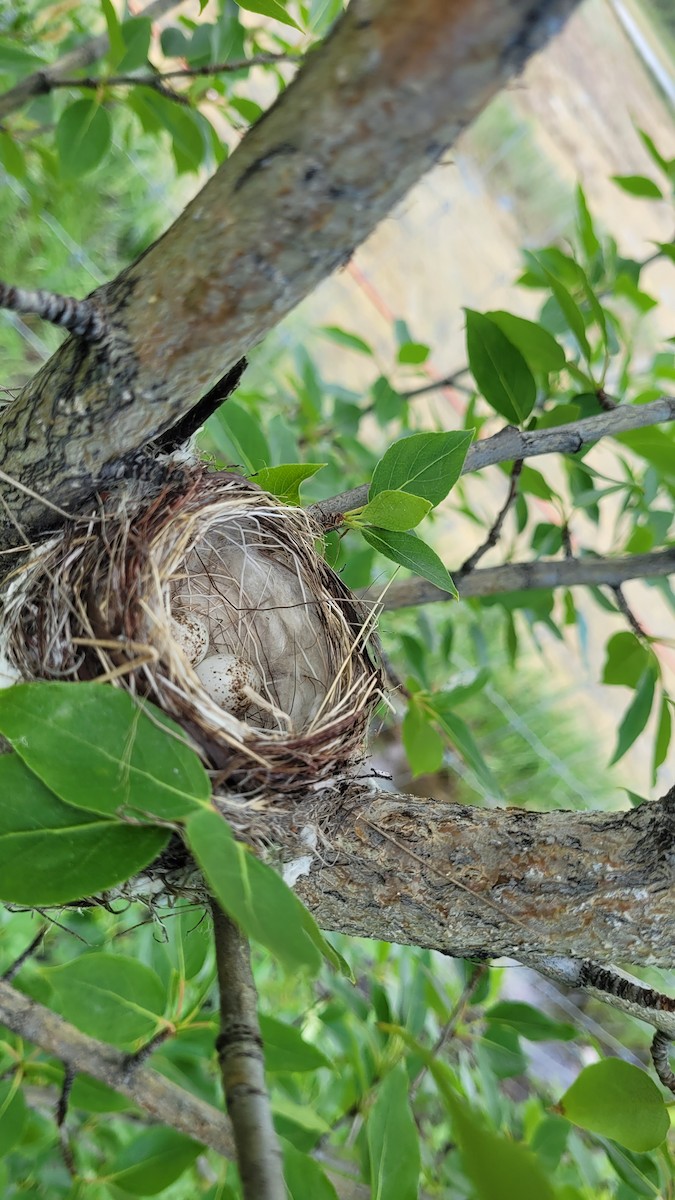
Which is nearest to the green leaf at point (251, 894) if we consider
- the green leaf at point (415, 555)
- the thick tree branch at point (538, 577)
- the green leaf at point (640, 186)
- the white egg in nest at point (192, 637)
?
the green leaf at point (415, 555)

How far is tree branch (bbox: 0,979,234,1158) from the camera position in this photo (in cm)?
63

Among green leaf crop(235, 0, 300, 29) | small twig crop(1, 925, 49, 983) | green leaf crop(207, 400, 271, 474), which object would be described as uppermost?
green leaf crop(235, 0, 300, 29)

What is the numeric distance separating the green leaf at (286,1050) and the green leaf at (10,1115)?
0.22 meters

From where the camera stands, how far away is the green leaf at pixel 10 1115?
0.70m

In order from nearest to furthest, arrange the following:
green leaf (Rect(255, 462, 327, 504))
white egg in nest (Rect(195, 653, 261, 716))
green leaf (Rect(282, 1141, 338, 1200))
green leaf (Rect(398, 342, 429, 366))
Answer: green leaf (Rect(282, 1141, 338, 1200)) → green leaf (Rect(255, 462, 327, 504)) → white egg in nest (Rect(195, 653, 261, 716)) → green leaf (Rect(398, 342, 429, 366))

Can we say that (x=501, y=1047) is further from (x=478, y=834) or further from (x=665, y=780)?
(x=665, y=780)

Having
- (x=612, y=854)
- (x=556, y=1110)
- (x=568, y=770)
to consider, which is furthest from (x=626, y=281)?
(x=568, y=770)

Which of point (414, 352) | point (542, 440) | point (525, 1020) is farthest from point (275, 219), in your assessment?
point (414, 352)

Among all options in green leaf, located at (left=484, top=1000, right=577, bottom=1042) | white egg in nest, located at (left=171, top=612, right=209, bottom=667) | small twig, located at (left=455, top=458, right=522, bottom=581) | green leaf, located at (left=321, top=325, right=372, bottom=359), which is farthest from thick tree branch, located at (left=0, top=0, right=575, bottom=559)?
green leaf, located at (left=321, top=325, right=372, bottom=359)

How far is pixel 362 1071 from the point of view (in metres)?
0.96

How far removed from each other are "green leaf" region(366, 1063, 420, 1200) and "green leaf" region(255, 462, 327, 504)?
17.3 inches

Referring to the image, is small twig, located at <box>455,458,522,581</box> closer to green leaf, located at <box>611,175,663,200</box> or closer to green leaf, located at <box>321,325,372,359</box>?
green leaf, located at <box>611,175,663,200</box>

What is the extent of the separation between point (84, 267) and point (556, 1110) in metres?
2.34

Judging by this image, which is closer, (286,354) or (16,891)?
(16,891)
